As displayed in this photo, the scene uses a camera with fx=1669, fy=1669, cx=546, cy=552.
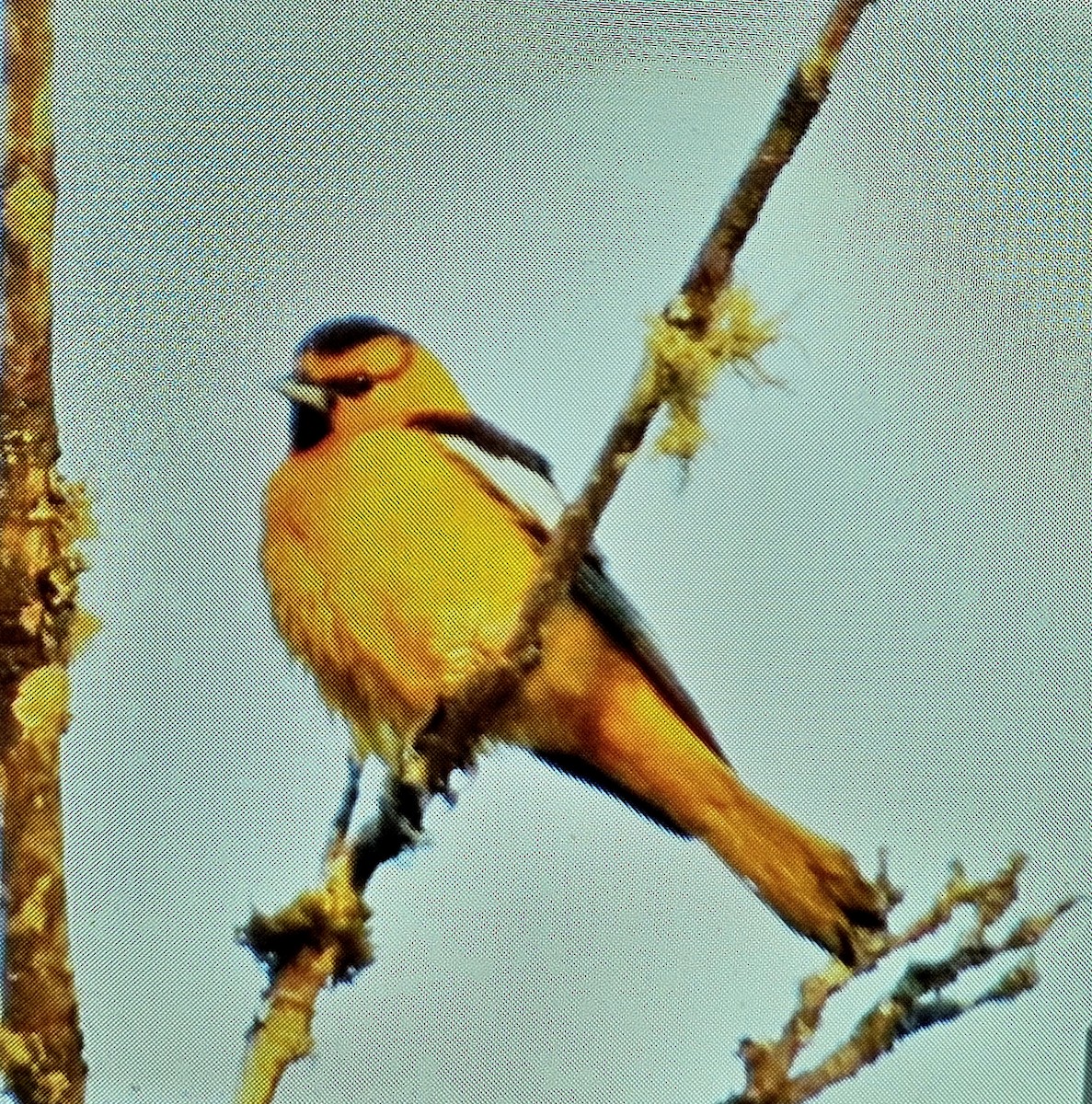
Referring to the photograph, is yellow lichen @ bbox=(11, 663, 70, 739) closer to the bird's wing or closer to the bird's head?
the bird's wing

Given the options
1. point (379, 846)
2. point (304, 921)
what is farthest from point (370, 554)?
point (304, 921)

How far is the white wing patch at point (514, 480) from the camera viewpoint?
2.67m

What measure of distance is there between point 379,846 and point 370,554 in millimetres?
797

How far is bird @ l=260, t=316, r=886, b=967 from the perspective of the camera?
2566 millimetres

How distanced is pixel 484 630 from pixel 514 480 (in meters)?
0.33

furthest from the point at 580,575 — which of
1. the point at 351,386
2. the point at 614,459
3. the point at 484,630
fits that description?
the point at 614,459

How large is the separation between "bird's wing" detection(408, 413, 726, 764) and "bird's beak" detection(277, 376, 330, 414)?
10.2 inches

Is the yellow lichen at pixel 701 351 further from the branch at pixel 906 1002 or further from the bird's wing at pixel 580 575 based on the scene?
the bird's wing at pixel 580 575

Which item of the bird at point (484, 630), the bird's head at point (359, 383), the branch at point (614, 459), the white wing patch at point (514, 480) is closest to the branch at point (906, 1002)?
the branch at point (614, 459)

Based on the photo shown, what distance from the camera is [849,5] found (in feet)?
4.74

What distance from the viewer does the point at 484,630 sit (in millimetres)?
2488

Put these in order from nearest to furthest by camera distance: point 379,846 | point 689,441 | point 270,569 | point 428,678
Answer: point 689,441
point 379,846
point 428,678
point 270,569

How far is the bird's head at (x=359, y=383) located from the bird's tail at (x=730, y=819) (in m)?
0.68

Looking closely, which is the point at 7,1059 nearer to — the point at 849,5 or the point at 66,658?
the point at 66,658
